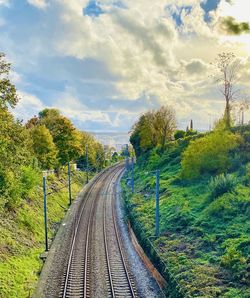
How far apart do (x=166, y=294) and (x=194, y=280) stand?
2144 mm

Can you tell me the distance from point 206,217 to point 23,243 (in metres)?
16.5

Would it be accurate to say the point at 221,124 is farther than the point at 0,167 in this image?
Yes

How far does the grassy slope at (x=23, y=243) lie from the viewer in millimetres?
23078

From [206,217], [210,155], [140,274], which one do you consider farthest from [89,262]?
[210,155]

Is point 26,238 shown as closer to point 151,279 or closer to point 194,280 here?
point 151,279

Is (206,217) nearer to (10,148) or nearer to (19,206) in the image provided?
(10,148)

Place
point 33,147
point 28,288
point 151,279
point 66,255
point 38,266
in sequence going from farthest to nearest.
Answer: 1. point 33,147
2. point 66,255
3. point 38,266
4. point 151,279
5. point 28,288

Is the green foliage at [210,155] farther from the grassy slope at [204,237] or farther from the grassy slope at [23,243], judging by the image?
the grassy slope at [23,243]

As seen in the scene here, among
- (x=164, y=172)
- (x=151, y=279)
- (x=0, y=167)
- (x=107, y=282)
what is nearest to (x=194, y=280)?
(x=151, y=279)

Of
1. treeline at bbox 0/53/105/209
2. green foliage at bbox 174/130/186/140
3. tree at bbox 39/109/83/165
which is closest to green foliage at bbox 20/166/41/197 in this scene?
treeline at bbox 0/53/105/209

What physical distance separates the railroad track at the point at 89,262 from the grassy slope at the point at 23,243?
265 centimetres

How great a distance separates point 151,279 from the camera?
80.7ft

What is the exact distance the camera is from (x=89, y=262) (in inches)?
1106

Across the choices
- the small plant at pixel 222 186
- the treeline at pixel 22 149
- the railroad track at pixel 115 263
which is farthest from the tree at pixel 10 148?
the small plant at pixel 222 186
